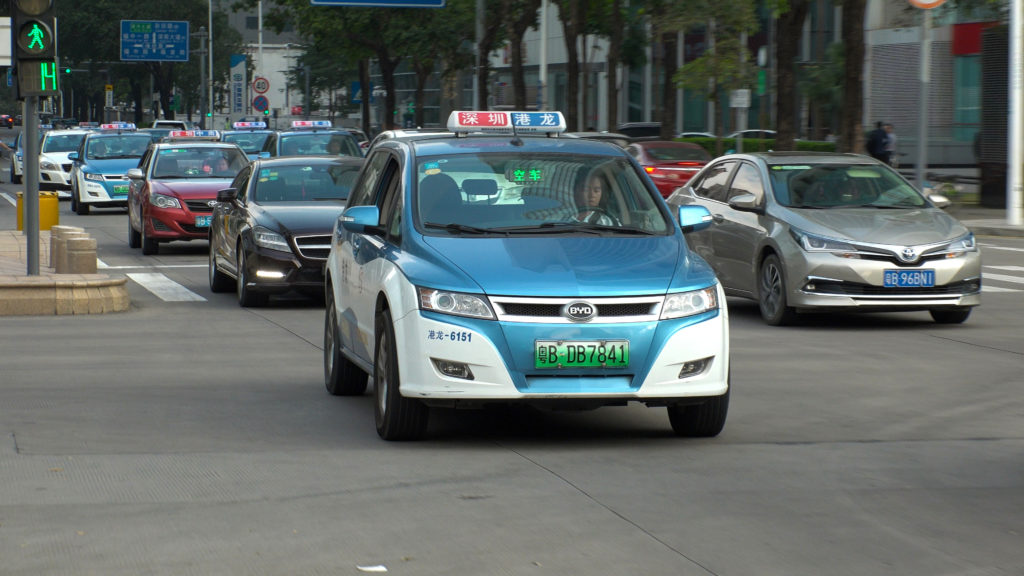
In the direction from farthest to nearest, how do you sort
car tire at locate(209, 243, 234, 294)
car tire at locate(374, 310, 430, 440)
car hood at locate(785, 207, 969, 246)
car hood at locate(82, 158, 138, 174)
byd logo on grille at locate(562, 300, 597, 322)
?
1. car hood at locate(82, 158, 138, 174)
2. car tire at locate(209, 243, 234, 294)
3. car hood at locate(785, 207, 969, 246)
4. car tire at locate(374, 310, 430, 440)
5. byd logo on grille at locate(562, 300, 597, 322)

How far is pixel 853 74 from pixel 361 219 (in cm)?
2184

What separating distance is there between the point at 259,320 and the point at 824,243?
16.8 feet

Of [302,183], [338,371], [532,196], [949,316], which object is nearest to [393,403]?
[532,196]

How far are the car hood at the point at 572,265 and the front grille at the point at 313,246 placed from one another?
7663 mm

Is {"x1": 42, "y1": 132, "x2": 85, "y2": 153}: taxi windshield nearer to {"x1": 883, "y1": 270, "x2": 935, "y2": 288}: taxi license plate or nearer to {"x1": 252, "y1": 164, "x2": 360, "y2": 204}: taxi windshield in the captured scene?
{"x1": 252, "y1": 164, "x2": 360, "y2": 204}: taxi windshield

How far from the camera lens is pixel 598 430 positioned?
895 cm

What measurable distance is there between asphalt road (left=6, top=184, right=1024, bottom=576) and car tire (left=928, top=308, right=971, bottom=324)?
6.74 ft

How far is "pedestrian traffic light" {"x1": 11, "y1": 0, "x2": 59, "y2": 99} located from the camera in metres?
15.6

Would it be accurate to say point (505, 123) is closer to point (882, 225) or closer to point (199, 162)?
point (882, 225)

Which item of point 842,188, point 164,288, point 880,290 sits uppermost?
point 842,188

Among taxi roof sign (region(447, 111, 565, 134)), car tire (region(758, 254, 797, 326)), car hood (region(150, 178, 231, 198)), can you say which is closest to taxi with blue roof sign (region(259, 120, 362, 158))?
car hood (region(150, 178, 231, 198))

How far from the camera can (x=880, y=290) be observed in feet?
45.4

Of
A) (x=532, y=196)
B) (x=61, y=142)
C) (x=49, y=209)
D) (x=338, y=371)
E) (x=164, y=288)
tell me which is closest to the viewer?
(x=532, y=196)

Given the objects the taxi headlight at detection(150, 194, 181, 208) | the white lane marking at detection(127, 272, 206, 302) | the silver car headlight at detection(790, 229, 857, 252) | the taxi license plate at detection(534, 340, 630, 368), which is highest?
the silver car headlight at detection(790, 229, 857, 252)
